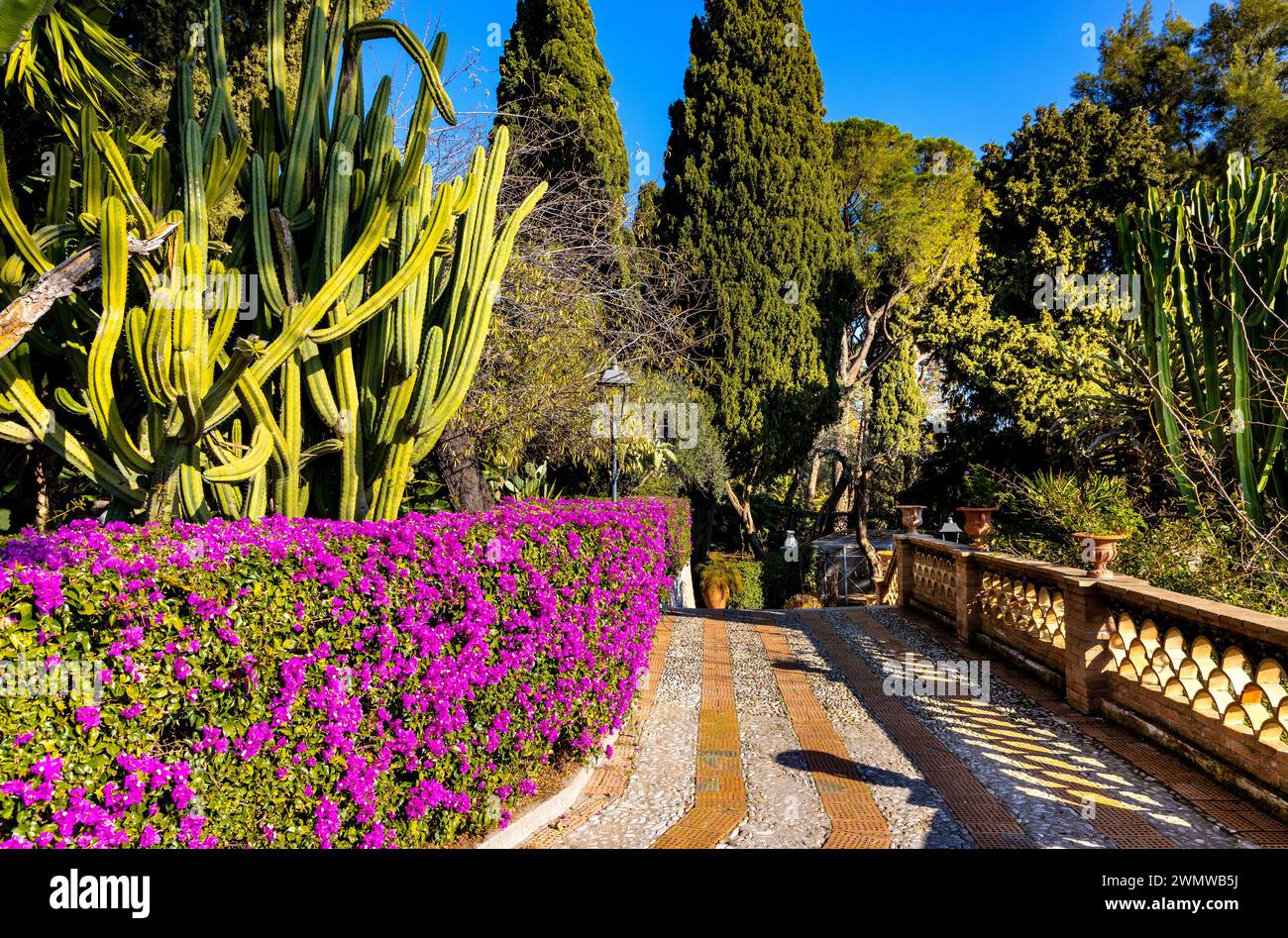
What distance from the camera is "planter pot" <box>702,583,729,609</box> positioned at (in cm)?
1666

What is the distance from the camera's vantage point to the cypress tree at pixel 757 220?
1733cm

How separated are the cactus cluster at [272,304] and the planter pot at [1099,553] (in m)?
4.61

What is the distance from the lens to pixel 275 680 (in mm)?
2184

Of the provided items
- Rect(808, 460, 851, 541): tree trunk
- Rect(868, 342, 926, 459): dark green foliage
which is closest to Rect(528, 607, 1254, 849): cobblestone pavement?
Rect(868, 342, 926, 459): dark green foliage

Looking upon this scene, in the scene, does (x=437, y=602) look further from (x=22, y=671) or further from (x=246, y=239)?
(x=246, y=239)

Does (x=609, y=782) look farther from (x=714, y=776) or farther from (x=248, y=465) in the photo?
(x=248, y=465)

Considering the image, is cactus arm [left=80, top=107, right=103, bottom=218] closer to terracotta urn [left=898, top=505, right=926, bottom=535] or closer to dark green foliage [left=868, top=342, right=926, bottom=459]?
terracotta urn [left=898, top=505, right=926, bottom=535]

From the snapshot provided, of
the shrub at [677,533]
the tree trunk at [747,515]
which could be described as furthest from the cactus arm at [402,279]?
the tree trunk at [747,515]

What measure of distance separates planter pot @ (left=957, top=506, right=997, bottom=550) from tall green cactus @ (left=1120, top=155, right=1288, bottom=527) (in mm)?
1791

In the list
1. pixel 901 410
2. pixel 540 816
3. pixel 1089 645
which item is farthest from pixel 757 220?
pixel 540 816

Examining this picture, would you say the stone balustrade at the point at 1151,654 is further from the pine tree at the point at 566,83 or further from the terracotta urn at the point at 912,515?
the pine tree at the point at 566,83

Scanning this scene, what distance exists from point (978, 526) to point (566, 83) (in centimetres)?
1145

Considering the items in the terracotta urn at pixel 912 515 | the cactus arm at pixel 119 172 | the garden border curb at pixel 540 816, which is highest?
the cactus arm at pixel 119 172
